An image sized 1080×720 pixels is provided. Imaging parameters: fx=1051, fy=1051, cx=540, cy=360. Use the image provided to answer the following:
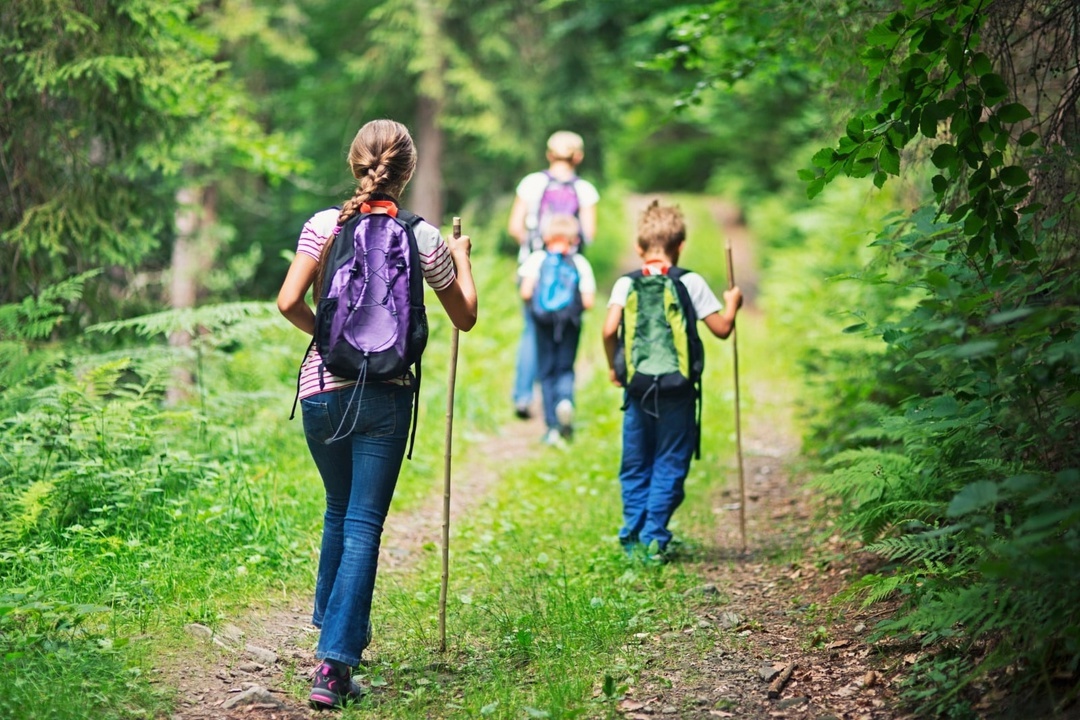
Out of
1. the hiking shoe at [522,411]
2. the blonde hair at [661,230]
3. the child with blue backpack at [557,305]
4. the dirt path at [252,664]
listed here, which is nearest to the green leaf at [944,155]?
the blonde hair at [661,230]

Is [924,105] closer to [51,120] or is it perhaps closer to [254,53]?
[51,120]

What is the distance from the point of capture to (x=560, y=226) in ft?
29.8

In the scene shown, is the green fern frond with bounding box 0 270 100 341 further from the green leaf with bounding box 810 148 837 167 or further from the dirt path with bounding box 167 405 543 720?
the green leaf with bounding box 810 148 837 167

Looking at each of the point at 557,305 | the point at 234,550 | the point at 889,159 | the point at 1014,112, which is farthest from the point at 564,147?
the point at 1014,112

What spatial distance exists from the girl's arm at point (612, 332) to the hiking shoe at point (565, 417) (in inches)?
116

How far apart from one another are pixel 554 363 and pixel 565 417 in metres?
0.50

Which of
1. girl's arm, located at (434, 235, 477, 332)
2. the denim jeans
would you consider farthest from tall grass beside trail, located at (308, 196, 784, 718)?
girl's arm, located at (434, 235, 477, 332)

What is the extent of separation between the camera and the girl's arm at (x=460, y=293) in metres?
4.41

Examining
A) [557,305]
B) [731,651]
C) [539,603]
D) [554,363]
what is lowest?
[731,651]

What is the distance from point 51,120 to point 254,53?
804 cm

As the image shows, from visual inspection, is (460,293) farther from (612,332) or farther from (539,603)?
(612,332)

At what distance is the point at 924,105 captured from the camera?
13.4 feet

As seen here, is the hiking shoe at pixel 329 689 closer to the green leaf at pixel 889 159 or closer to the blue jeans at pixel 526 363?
the green leaf at pixel 889 159

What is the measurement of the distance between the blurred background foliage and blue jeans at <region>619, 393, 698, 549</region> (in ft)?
2.88
